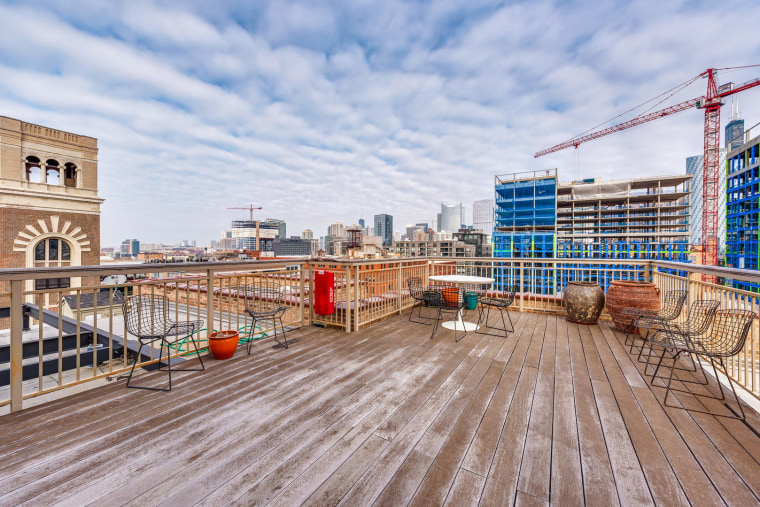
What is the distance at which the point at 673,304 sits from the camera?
3.98m

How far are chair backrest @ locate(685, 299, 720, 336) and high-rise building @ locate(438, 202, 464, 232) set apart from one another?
154m

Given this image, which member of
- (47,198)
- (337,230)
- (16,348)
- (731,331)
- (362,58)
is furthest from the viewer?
(337,230)

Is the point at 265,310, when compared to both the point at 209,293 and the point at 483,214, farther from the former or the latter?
the point at 483,214

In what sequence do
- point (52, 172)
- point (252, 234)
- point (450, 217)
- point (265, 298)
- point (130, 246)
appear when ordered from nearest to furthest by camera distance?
1. point (265, 298)
2. point (52, 172)
3. point (130, 246)
4. point (252, 234)
5. point (450, 217)

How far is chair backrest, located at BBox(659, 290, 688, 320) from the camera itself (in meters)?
3.54

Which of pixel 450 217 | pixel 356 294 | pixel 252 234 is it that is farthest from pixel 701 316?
pixel 450 217

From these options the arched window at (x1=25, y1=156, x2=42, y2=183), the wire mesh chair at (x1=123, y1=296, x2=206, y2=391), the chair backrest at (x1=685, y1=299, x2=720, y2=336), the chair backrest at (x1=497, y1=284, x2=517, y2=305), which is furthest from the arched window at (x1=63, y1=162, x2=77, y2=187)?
the chair backrest at (x1=685, y1=299, x2=720, y2=336)

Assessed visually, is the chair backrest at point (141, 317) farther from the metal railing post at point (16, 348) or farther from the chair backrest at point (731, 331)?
the chair backrest at point (731, 331)

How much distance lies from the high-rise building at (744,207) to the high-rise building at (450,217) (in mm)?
115785

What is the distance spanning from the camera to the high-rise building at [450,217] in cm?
15400

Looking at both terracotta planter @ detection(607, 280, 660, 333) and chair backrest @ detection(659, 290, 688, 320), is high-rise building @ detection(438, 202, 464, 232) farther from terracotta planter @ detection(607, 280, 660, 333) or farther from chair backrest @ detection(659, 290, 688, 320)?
chair backrest @ detection(659, 290, 688, 320)

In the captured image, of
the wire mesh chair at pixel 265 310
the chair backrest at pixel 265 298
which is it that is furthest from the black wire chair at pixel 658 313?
the chair backrest at pixel 265 298

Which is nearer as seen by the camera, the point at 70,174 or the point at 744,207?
the point at 70,174

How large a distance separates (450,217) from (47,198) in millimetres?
151121
